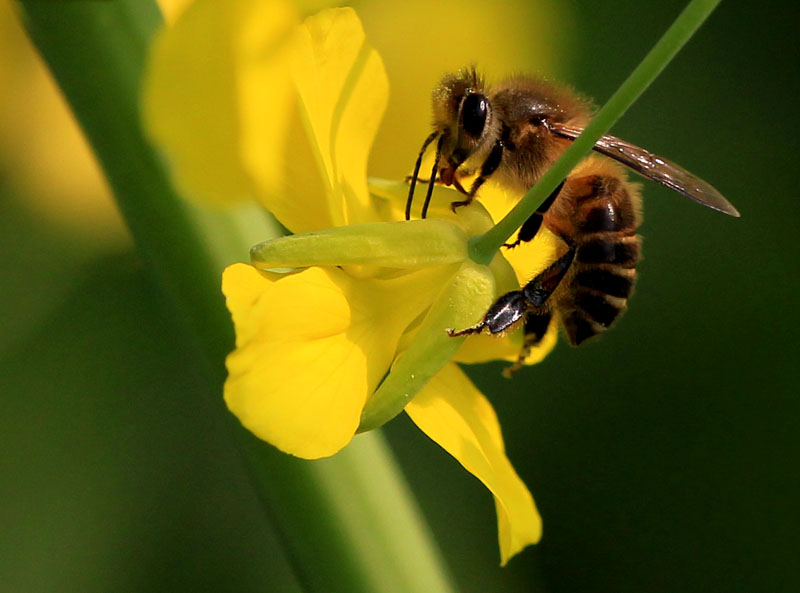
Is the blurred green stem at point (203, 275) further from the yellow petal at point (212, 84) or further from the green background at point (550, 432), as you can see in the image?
the green background at point (550, 432)

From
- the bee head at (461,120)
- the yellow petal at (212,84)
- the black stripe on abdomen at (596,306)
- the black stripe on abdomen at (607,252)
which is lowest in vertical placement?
the black stripe on abdomen at (596,306)

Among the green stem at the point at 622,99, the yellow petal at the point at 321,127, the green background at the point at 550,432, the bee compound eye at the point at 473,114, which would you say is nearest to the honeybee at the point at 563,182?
the bee compound eye at the point at 473,114

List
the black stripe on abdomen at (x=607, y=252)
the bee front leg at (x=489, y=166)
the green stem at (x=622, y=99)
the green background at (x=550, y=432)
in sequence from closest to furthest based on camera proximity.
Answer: the green stem at (x=622, y=99)
the bee front leg at (x=489, y=166)
the black stripe on abdomen at (x=607, y=252)
the green background at (x=550, y=432)

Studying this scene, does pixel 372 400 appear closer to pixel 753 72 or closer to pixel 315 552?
pixel 315 552

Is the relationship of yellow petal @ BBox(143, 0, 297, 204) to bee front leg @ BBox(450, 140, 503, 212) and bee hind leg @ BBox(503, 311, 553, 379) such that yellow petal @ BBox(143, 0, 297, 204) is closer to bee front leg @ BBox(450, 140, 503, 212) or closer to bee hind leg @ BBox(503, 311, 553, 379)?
bee front leg @ BBox(450, 140, 503, 212)

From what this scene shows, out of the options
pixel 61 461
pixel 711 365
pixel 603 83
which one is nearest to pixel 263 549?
pixel 61 461

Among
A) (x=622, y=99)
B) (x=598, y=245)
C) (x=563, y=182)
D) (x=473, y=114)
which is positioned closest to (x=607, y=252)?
(x=598, y=245)

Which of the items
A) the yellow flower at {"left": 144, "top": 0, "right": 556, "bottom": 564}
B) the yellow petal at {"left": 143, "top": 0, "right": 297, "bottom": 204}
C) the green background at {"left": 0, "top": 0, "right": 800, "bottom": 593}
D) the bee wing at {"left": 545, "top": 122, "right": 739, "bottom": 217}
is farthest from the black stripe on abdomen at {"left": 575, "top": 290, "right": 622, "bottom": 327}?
the green background at {"left": 0, "top": 0, "right": 800, "bottom": 593}
